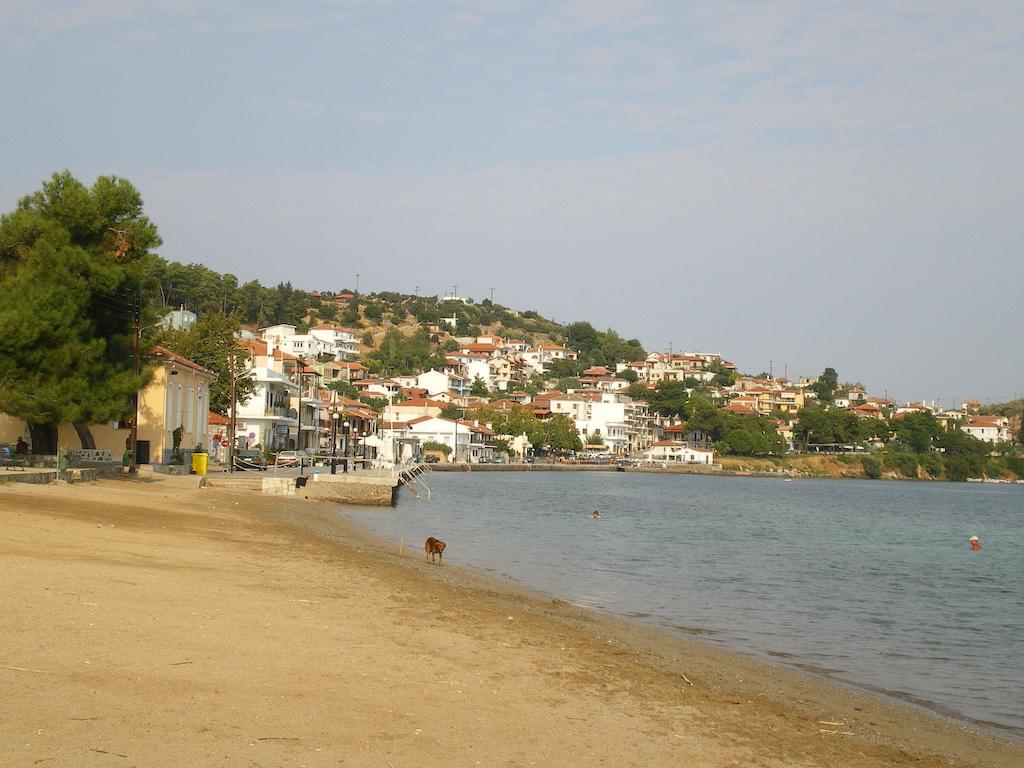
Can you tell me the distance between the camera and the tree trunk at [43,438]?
1567 inches

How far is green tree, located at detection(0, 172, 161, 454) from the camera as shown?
35531mm

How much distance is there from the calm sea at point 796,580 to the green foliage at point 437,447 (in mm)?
70616

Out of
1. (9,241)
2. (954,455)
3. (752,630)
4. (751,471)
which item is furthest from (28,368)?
(954,455)

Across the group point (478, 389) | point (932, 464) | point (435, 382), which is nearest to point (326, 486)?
point (435, 382)

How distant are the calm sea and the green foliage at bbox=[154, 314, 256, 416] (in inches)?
639

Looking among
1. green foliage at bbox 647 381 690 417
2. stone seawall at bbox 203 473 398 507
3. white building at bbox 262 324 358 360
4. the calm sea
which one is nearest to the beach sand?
the calm sea

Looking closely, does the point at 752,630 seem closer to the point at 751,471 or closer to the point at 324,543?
the point at 324,543

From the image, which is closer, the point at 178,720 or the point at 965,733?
the point at 178,720

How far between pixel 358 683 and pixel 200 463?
4099 cm

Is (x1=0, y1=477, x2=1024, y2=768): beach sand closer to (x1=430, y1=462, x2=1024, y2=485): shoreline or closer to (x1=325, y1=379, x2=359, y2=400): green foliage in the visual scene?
(x1=430, y1=462, x2=1024, y2=485): shoreline

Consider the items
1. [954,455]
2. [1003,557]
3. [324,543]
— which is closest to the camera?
[324,543]

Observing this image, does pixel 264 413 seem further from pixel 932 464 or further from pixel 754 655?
pixel 932 464

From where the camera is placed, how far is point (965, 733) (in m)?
12.0

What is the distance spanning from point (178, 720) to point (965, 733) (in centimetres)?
889
